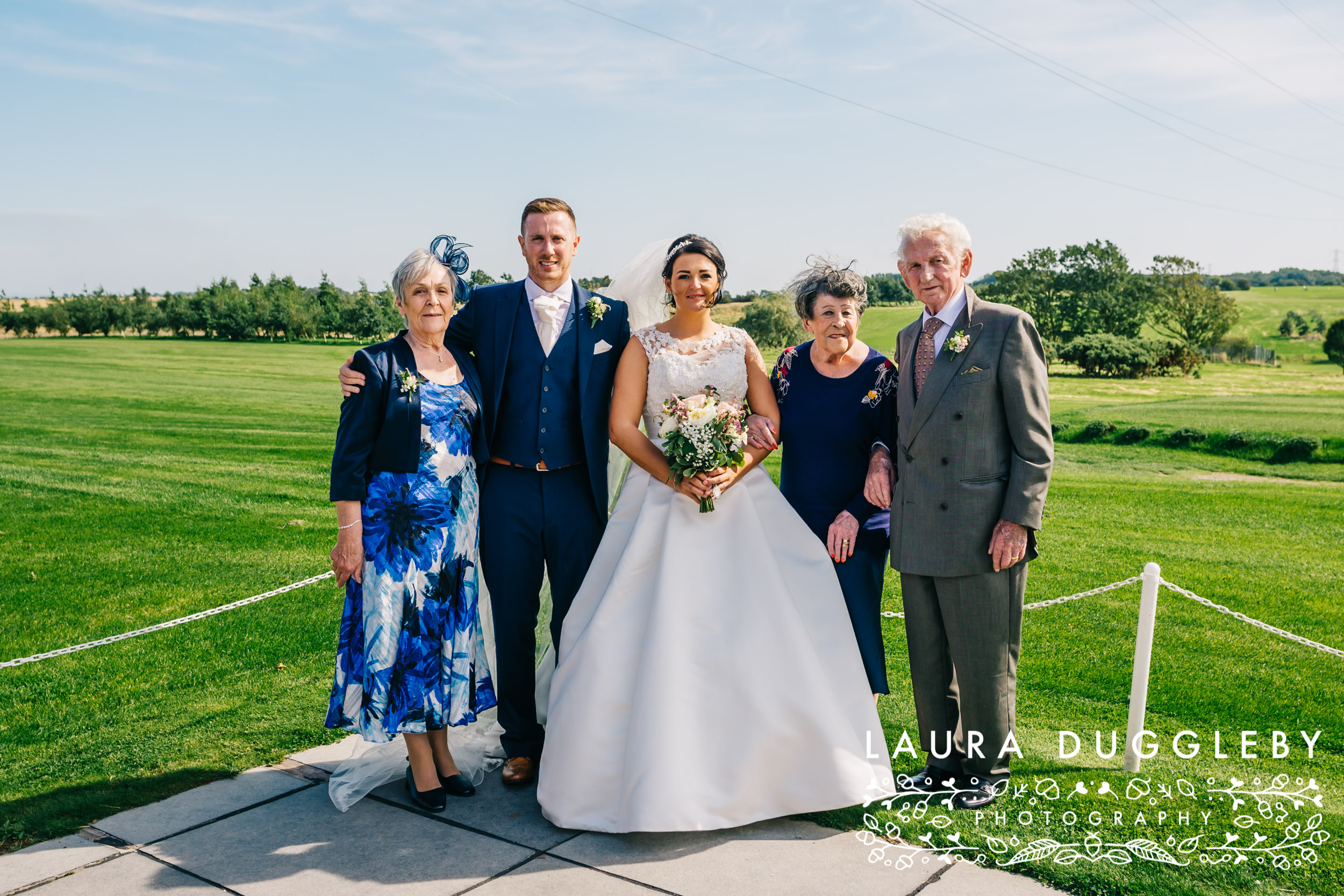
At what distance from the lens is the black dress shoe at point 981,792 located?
3.90 meters

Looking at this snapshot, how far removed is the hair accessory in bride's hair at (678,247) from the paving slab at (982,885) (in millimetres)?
2825

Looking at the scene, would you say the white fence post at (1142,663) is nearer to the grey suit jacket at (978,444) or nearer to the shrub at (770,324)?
the grey suit jacket at (978,444)

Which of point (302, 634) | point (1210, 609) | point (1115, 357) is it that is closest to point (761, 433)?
point (302, 634)

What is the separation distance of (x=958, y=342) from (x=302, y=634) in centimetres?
495

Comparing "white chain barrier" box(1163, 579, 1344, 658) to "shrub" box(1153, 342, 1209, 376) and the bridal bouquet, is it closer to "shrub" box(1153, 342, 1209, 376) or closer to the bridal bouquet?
the bridal bouquet

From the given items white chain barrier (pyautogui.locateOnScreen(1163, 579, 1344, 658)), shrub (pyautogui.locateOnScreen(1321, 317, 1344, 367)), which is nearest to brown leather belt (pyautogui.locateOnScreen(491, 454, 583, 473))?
white chain barrier (pyautogui.locateOnScreen(1163, 579, 1344, 658))

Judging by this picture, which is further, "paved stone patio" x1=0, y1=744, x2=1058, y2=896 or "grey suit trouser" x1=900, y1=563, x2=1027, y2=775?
"grey suit trouser" x1=900, y1=563, x2=1027, y2=775

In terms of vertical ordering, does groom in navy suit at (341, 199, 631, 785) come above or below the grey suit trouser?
above

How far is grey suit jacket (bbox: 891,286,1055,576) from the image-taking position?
3.74 metres

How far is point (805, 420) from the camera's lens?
14.1 ft

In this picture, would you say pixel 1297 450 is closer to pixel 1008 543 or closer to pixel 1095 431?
pixel 1095 431

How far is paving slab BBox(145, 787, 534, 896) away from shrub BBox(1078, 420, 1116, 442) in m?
21.1

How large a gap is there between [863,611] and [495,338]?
2192mm

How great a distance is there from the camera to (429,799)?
392 cm
